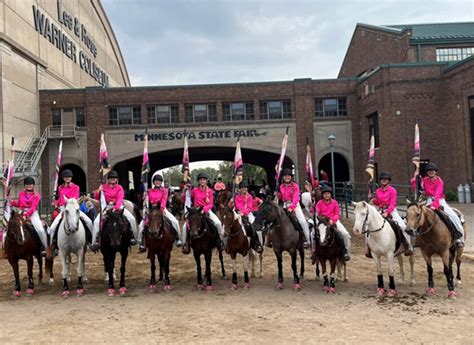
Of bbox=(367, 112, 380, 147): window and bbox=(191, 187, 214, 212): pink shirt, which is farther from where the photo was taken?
bbox=(367, 112, 380, 147): window

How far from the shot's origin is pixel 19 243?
909 centimetres

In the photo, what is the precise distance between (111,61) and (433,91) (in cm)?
3787

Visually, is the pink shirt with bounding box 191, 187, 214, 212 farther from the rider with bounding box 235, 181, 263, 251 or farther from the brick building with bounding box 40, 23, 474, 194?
the brick building with bounding box 40, 23, 474, 194

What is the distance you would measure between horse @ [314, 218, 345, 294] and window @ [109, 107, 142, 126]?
2592 centimetres

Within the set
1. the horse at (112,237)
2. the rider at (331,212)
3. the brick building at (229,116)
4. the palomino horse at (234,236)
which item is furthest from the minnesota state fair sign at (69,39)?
the rider at (331,212)

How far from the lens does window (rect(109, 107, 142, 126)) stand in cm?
3259

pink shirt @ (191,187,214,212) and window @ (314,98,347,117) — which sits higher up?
window @ (314,98,347,117)

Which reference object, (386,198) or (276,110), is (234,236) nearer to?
(386,198)

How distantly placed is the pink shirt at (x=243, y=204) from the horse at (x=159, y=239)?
1.68 meters

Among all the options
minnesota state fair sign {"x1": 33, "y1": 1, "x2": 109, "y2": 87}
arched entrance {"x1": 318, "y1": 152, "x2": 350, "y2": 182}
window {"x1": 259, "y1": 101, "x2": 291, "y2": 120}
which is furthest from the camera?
arched entrance {"x1": 318, "y1": 152, "x2": 350, "y2": 182}

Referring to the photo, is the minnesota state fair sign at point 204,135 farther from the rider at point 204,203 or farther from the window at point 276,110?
the rider at point 204,203

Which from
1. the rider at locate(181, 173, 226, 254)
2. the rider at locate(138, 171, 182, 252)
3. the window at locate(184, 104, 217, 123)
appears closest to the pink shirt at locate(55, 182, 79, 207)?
the rider at locate(138, 171, 182, 252)

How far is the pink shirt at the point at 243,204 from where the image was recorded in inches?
400

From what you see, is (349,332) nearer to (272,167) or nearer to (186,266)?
(186,266)
